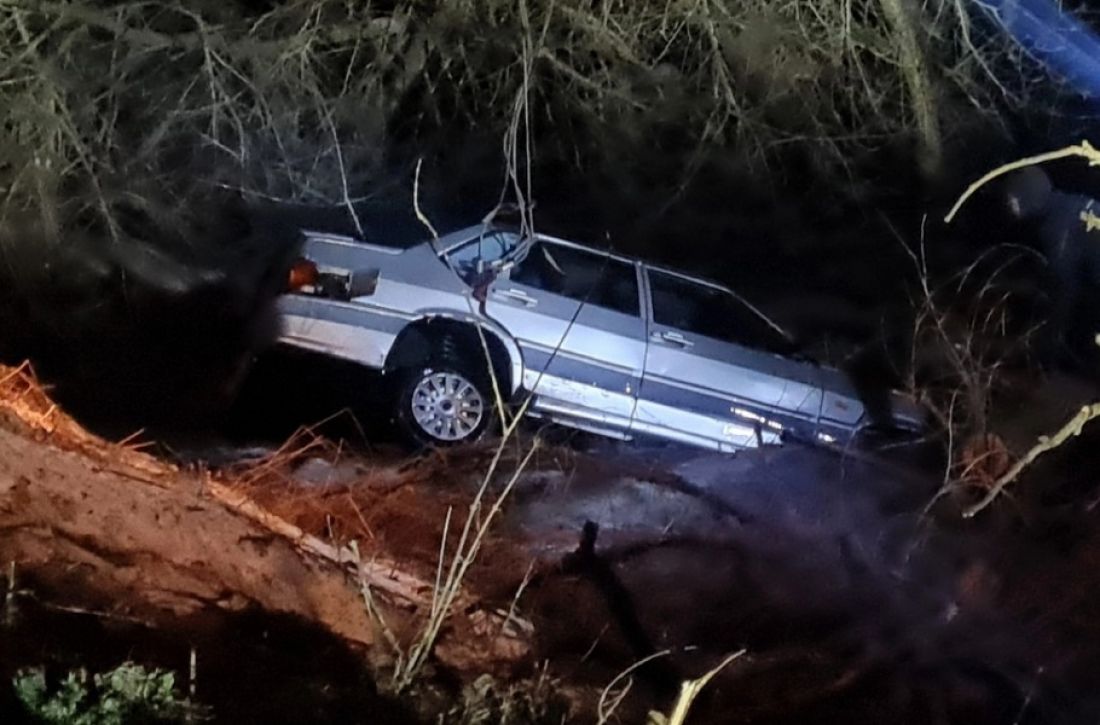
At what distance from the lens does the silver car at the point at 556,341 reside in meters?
7.85

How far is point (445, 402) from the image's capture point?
26.3 ft

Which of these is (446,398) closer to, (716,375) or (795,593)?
(716,375)

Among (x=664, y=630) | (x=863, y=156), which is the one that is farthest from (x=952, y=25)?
(x=664, y=630)

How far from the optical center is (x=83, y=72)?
30.1 feet

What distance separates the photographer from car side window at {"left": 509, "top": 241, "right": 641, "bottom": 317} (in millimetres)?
8141

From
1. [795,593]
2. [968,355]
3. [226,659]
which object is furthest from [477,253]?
[226,659]

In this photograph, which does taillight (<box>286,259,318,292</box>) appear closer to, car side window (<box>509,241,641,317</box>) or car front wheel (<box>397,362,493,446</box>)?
car front wheel (<box>397,362,493,446</box>)

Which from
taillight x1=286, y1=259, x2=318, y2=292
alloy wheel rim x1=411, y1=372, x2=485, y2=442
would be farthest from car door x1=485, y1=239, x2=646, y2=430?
taillight x1=286, y1=259, x2=318, y2=292

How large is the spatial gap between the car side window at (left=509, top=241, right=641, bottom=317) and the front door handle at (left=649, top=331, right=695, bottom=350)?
18cm

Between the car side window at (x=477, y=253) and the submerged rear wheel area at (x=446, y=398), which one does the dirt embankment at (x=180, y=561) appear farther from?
the car side window at (x=477, y=253)

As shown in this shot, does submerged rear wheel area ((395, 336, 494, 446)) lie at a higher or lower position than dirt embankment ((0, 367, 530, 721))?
lower

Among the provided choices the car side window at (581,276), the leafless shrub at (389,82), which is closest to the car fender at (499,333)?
the car side window at (581,276)

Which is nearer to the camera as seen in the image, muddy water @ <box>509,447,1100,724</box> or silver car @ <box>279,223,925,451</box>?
muddy water @ <box>509,447,1100,724</box>

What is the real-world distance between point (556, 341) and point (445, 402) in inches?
29.7
